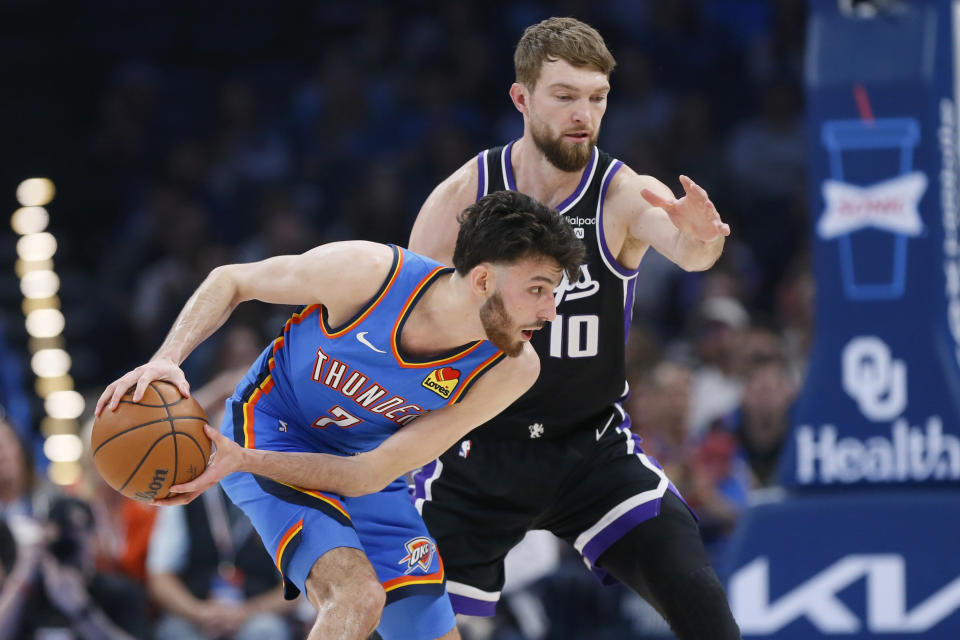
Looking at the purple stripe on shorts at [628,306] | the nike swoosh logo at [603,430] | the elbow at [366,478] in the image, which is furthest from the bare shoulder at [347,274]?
the nike swoosh logo at [603,430]

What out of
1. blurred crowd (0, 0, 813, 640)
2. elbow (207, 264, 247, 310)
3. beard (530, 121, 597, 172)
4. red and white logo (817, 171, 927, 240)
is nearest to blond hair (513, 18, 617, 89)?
beard (530, 121, 597, 172)

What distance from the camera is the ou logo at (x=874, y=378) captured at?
6.18 metres

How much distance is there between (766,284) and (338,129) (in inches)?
165

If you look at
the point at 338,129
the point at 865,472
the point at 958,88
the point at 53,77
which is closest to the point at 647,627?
the point at 865,472

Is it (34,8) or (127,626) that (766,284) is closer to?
(127,626)

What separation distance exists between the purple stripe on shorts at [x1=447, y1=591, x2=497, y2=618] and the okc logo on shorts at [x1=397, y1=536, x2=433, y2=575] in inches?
15.2

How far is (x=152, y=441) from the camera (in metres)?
4.20

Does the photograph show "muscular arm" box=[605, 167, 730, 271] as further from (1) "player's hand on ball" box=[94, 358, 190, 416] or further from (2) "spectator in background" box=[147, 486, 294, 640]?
(2) "spectator in background" box=[147, 486, 294, 640]

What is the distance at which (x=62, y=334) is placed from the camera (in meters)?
12.1

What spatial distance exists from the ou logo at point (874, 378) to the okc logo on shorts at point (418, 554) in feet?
7.71

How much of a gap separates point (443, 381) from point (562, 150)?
92cm

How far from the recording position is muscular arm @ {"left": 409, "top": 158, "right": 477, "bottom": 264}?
16.6ft

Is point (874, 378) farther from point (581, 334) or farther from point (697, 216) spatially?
point (697, 216)

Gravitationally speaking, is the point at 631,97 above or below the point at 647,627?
above
